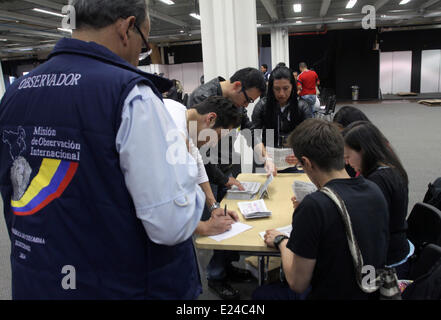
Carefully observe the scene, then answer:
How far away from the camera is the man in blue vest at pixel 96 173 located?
0.75 meters

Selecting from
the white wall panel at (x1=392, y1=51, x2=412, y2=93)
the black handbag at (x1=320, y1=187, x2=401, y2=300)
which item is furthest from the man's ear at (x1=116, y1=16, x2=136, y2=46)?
the white wall panel at (x1=392, y1=51, x2=412, y2=93)

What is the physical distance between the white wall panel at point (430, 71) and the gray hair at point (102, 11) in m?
18.9

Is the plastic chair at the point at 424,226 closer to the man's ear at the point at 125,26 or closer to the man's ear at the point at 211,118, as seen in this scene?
the man's ear at the point at 211,118

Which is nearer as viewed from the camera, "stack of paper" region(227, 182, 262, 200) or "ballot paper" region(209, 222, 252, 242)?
"ballot paper" region(209, 222, 252, 242)

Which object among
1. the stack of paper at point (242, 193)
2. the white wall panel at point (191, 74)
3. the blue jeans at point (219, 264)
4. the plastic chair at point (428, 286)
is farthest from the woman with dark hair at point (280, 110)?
the white wall panel at point (191, 74)

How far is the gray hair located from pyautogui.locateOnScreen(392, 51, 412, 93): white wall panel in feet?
61.1

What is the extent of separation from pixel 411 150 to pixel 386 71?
41.7 ft

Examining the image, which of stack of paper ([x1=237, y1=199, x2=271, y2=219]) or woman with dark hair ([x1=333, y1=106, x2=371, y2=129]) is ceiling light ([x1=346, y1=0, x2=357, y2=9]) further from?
stack of paper ([x1=237, y1=199, x2=271, y2=219])

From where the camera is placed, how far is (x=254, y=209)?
2.00 metres

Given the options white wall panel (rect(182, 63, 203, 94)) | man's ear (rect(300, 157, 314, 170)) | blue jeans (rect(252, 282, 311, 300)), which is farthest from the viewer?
white wall panel (rect(182, 63, 203, 94))

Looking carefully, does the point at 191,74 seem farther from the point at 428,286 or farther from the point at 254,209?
the point at 428,286

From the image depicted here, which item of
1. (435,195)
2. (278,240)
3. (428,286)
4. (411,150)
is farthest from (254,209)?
(411,150)

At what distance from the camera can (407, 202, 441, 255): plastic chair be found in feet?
5.61
